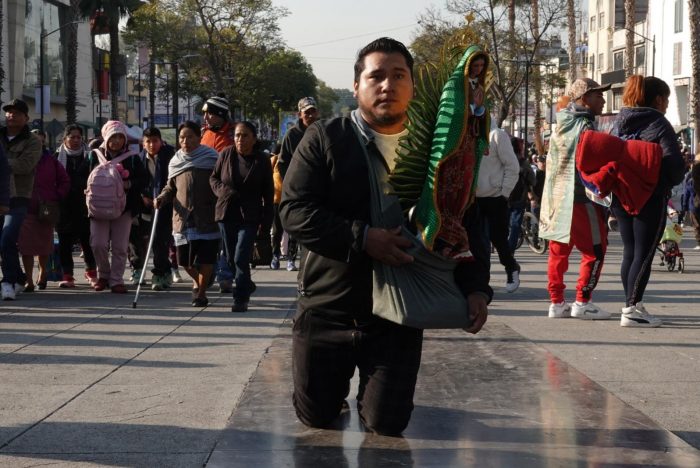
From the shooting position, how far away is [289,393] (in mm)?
6434

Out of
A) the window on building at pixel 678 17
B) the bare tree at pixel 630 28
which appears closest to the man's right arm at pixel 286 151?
the bare tree at pixel 630 28

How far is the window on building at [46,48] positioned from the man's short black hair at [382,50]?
61.3m

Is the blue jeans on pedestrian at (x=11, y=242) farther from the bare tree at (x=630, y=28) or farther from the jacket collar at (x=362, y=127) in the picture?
the bare tree at (x=630, y=28)

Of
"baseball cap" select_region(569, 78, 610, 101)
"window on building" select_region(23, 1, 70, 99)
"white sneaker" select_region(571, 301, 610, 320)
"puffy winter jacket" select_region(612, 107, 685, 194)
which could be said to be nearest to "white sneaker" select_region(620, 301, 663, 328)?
"white sneaker" select_region(571, 301, 610, 320)

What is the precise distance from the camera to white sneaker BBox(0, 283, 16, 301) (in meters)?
11.3

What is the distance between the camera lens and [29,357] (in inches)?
311

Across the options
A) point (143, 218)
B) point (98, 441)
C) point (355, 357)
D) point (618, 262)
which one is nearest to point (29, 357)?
point (98, 441)

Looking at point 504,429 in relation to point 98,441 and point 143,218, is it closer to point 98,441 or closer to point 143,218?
point 98,441

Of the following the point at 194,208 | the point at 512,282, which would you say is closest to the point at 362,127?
the point at 194,208

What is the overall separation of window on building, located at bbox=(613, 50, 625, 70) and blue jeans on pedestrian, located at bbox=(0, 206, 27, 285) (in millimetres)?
79120

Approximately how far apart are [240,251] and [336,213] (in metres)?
5.69

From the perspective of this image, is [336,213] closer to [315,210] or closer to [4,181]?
[315,210]

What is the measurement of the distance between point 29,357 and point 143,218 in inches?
206

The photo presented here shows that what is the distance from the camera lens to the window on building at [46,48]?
221 feet
